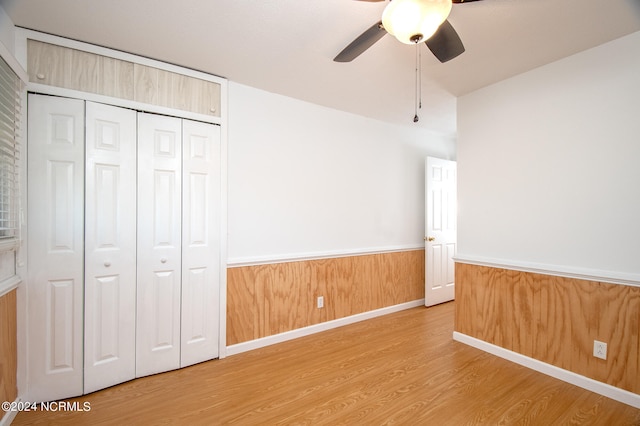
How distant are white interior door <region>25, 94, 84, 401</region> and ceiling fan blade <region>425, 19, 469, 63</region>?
92.3 inches

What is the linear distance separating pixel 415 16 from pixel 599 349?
8.33 feet


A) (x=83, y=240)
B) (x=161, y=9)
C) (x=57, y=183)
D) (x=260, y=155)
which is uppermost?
(x=161, y=9)

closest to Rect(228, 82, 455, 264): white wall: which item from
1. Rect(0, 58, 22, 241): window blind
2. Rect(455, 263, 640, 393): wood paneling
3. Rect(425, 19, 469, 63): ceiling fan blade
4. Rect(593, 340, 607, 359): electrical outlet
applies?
Rect(455, 263, 640, 393): wood paneling

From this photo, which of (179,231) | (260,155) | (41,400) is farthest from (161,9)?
(41,400)

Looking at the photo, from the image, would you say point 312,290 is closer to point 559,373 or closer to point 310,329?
point 310,329

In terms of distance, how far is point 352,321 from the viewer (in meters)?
3.41

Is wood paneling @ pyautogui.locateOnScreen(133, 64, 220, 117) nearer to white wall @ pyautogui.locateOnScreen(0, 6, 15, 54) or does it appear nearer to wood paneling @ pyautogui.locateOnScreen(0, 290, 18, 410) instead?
white wall @ pyautogui.locateOnScreen(0, 6, 15, 54)

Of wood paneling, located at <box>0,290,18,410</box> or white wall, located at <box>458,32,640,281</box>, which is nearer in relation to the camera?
wood paneling, located at <box>0,290,18,410</box>

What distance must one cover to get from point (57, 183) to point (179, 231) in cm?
83

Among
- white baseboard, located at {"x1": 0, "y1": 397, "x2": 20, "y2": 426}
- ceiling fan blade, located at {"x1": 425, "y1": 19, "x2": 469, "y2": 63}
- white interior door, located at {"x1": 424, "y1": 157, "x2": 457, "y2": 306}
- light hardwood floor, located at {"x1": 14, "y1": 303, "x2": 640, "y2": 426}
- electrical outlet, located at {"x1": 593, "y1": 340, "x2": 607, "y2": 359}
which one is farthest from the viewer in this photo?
white interior door, located at {"x1": 424, "y1": 157, "x2": 457, "y2": 306}

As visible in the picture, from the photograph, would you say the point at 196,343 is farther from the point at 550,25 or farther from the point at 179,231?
the point at 550,25

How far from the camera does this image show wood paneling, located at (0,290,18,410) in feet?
5.39

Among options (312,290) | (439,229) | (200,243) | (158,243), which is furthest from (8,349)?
(439,229)

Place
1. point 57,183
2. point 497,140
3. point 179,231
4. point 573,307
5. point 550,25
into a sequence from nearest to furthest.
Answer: point 550,25
point 57,183
point 573,307
point 179,231
point 497,140
